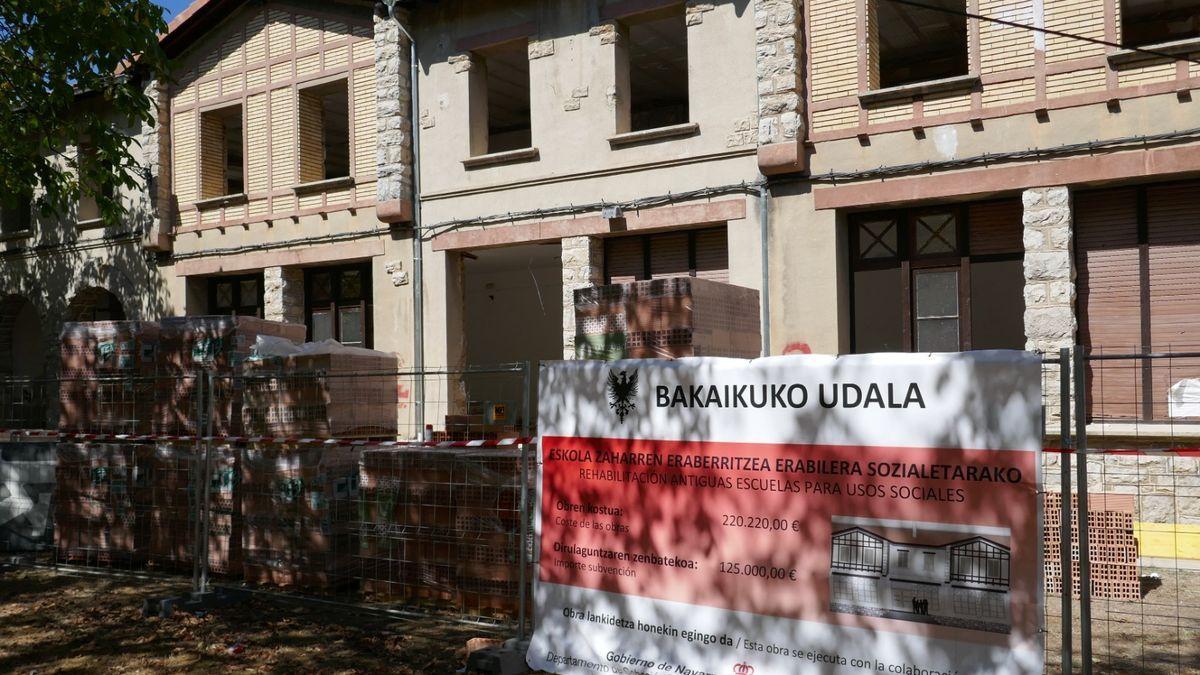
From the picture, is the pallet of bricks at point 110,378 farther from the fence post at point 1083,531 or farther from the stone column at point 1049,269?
the stone column at point 1049,269

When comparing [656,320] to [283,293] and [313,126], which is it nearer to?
[283,293]

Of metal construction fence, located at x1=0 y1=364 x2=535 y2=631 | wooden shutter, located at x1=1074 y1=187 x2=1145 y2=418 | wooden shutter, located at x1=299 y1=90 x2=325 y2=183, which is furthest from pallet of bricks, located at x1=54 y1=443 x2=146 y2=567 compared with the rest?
wooden shutter, located at x1=1074 y1=187 x2=1145 y2=418

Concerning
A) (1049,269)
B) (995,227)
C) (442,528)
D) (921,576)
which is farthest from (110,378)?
(1049,269)

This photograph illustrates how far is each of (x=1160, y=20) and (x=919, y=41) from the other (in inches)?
146

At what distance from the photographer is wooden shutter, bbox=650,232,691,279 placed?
13.3m

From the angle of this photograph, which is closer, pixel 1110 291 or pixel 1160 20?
pixel 1110 291

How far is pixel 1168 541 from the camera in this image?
8.82 meters

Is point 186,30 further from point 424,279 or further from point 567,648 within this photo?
point 567,648

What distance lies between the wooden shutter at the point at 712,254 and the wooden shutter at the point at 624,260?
93cm

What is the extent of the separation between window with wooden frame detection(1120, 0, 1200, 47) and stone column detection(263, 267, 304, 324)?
47.8 ft

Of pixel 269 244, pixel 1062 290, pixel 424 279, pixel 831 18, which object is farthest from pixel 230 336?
pixel 1062 290

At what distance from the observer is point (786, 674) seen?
188 inches

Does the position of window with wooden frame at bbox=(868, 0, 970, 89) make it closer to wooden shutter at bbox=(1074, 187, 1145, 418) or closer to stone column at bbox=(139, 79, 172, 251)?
wooden shutter at bbox=(1074, 187, 1145, 418)

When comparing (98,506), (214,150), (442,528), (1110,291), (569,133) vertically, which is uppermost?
(214,150)
